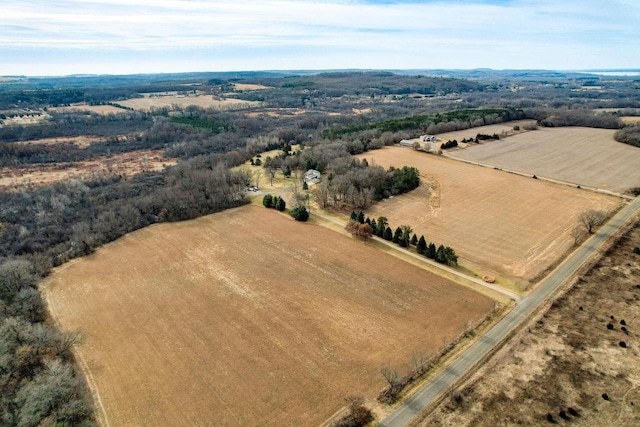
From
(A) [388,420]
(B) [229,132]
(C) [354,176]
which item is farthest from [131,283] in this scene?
(B) [229,132]

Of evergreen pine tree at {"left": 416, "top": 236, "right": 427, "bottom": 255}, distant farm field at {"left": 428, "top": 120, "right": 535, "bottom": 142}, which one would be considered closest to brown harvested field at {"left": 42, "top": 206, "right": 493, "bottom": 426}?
evergreen pine tree at {"left": 416, "top": 236, "right": 427, "bottom": 255}

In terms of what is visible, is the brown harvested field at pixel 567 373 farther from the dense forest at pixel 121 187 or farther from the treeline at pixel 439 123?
the treeline at pixel 439 123

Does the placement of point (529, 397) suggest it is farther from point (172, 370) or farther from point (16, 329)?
point (16, 329)

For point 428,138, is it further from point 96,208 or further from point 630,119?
point 96,208

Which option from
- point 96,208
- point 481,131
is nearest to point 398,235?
point 96,208

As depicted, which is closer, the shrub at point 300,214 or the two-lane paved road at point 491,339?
the two-lane paved road at point 491,339

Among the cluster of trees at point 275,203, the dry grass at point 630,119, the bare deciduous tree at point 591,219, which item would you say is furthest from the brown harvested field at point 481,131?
the cluster of trees at point 275,203

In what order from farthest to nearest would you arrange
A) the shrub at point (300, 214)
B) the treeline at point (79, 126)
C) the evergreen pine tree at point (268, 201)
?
1. the treeline at point (79, 126)
2. the evergreen pine tree at point (268, 201)
3. the shrub at point (300, 214)
